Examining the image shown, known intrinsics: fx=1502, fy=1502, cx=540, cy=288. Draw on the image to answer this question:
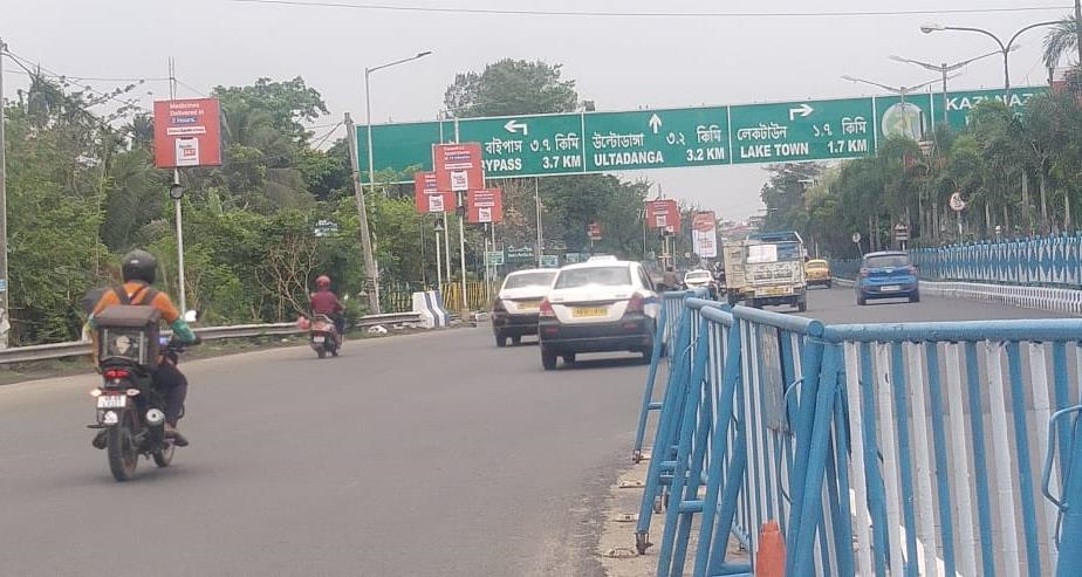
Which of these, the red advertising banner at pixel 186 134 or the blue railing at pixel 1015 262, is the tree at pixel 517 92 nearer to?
the blue railing at pixel 1015 262

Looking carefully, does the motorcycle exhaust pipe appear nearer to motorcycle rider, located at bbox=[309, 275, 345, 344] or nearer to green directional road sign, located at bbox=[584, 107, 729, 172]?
motorcycle rider, located at bbox=[309, 275, 345, 344]

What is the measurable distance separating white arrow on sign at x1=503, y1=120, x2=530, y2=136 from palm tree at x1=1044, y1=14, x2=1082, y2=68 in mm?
14697

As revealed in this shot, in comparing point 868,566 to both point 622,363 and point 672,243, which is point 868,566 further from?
point 672,243

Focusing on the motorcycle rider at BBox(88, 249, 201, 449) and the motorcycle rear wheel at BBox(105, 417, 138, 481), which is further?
the motorcycle rider at BBox(88, 249, 201, 449)

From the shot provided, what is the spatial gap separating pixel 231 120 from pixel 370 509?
192 ft

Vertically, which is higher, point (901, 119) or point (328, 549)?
point (901, 119)

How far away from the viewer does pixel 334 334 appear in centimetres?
2795

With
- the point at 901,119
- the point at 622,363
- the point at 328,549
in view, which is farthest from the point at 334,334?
the point at 901,119

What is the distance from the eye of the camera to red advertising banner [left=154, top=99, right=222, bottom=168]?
30.6 metres

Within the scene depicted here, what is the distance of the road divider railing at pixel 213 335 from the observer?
2469 centimetres

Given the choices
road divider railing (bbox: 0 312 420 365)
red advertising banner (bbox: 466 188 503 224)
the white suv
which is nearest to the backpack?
Answer: the white suv

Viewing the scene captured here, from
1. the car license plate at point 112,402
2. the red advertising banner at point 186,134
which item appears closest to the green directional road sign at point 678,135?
the red advertising banner at point 186,134

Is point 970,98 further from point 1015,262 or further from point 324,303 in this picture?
point 324,303

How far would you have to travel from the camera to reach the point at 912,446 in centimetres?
425
